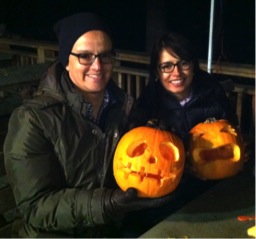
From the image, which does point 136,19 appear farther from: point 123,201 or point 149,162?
point 123,201

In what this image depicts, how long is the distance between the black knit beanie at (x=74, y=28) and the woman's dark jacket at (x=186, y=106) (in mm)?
692

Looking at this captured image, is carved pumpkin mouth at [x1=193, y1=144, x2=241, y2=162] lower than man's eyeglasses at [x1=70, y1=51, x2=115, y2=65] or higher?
lower

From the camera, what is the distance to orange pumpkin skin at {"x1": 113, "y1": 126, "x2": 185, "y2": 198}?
177 cm

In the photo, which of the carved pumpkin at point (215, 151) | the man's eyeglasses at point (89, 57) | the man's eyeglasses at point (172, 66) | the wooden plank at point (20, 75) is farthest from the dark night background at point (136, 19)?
the man's eyeglasses at point (89, 57)

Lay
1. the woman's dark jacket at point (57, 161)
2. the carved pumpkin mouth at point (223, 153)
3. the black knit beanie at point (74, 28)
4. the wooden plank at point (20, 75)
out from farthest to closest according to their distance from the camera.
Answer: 1. the wooden plank at point (20, 75)
2. the carved pumpkin mouth at point (223, 153)
3. the black knit beanie at point (74, 28)
4. the woman's dark jacket at point (57, 161)

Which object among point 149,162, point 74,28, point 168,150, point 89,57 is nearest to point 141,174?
point 149,162

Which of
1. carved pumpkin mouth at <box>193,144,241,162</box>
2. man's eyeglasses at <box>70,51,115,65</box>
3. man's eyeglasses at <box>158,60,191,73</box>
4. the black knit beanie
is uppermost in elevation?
the black knit beanie

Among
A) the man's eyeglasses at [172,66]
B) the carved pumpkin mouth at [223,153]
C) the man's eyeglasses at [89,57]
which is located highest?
the man's eyeglasses at [89,57]

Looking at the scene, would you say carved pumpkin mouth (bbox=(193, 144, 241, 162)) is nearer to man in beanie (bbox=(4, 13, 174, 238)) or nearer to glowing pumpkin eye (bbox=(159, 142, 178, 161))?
glowing pumpkin eye (bbox=(159, 142, 178, 161))

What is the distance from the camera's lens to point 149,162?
1.77 m

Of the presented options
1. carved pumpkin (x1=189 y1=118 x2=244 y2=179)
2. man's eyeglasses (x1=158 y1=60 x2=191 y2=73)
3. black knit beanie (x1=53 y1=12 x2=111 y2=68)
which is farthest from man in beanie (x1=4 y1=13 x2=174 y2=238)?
man's eyeglasses (x1=158 y1=60 x2=191 y2=73)

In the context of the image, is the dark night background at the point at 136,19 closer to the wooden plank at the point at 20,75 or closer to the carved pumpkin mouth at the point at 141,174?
the wooden plank at the point at 20,75

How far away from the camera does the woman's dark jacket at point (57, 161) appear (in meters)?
1.81

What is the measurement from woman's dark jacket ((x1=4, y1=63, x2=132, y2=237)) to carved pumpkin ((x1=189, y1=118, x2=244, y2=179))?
1.43 feet
